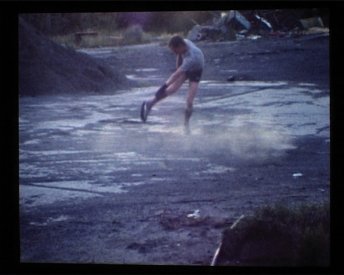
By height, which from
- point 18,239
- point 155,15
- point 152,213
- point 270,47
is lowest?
Result: point 18,239

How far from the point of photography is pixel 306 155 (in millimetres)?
3605

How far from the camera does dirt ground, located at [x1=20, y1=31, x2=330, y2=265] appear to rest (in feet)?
10.2

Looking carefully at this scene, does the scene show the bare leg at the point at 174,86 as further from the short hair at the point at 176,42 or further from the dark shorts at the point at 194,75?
the short hair at the point at 176,42

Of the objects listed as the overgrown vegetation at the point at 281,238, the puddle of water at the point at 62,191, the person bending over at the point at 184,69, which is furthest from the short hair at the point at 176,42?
the overgrown vegetation at the point at 281,238

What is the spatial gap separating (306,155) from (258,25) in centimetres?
101

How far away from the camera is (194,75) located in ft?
12.2

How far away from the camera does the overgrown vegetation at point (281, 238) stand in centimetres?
293

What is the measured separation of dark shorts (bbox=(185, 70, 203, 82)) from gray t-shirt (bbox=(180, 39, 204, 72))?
2 cm

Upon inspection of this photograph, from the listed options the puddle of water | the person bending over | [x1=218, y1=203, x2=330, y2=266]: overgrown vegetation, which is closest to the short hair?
the person bending over

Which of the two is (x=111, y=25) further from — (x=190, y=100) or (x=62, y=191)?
(x=62, y=191)

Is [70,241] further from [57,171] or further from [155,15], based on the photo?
[155,15]

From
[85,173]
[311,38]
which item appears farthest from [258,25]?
[85,173]

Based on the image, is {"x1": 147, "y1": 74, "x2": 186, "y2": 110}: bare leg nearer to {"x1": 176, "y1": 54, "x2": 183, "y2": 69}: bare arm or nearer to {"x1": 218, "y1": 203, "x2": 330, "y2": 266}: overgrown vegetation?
{"x1": 176, "y1": 54, "x2": 183, "y2": 69}: bare arm

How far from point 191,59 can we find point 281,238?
1295 mm
